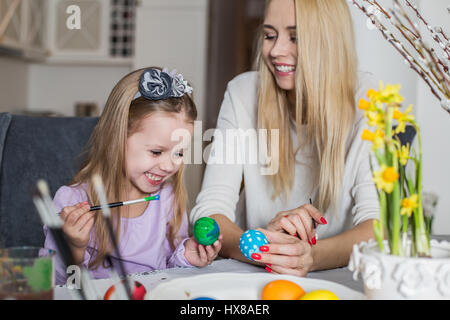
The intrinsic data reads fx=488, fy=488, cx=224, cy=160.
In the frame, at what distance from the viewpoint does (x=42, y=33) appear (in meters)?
2.62

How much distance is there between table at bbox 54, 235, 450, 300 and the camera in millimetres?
554

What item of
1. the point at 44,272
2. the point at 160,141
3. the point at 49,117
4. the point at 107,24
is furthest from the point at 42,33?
the point at 44,272

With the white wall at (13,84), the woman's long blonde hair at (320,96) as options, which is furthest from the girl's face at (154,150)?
the white wall at (13,84)

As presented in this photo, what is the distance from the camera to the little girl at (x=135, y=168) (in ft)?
2.09

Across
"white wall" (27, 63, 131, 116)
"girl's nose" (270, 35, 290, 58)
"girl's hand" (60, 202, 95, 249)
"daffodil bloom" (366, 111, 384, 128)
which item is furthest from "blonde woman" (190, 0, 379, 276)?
"white wall" (27, 63, 131, 116)

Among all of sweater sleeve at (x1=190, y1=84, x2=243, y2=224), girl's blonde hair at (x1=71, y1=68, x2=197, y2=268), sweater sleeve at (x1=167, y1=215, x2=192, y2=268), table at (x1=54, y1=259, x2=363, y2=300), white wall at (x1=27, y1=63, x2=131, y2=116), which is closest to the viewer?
table at (x1=54, y1=259, x2=363, y2=300)

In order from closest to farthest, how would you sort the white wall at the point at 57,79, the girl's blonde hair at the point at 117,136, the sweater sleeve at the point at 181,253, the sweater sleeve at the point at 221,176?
the girl's blonde hair at the point at 117,136
the sweater sleeve at the point at 181,253
the sweater sleeve at the point at 221,176
the white wall at the point at 57,79

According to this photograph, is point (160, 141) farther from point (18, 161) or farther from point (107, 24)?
point (107, 24)

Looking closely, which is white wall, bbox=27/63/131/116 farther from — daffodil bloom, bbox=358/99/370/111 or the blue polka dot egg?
daffodil bloom, bbox=358/99/370/111

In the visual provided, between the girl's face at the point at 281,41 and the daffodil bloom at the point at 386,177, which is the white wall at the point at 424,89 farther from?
the daffodil bloom at the point at 386,177

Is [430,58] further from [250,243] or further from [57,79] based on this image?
[57,79]

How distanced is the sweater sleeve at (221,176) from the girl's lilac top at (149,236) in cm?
6

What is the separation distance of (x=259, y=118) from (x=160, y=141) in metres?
0.30

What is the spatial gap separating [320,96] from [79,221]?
0.55 m
